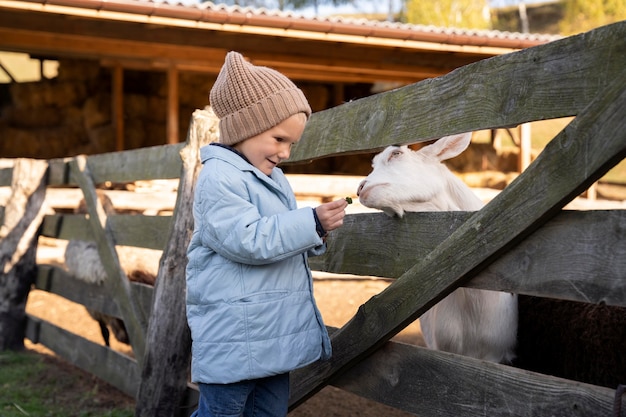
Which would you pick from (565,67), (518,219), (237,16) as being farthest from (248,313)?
(237,16)

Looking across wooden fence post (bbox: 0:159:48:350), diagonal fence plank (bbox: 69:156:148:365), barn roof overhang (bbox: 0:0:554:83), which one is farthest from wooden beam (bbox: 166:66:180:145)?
diagonal fence plank (bbox: 69:156:148:365)

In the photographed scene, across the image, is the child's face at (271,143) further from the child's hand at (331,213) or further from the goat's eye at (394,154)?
the goat's eye at (394,154)

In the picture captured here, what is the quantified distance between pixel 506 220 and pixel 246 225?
77cm

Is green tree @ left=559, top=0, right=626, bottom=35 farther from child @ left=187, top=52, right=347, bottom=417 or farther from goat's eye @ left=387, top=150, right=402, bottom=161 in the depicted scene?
child @ left=187, top=52, right=347, bottom=417

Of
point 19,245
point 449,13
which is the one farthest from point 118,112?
point 449,13

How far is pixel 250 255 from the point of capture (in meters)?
2.28

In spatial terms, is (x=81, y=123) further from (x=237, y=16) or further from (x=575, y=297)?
(x=575, y=297)

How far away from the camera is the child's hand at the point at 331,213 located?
225 centimetres

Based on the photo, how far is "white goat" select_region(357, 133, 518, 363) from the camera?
9.13ft

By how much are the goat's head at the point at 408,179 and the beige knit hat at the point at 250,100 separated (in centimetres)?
39

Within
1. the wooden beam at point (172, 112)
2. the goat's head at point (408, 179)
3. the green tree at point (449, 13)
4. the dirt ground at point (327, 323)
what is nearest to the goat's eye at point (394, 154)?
the goat's head at point (408, 179)

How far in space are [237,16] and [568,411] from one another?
780 centimetres

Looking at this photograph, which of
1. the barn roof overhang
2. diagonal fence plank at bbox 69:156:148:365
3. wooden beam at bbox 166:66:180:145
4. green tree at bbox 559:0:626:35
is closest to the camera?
diagonal fence plank at bbox 69:156:148:365

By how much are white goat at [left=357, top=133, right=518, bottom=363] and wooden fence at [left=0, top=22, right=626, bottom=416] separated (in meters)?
0.14
